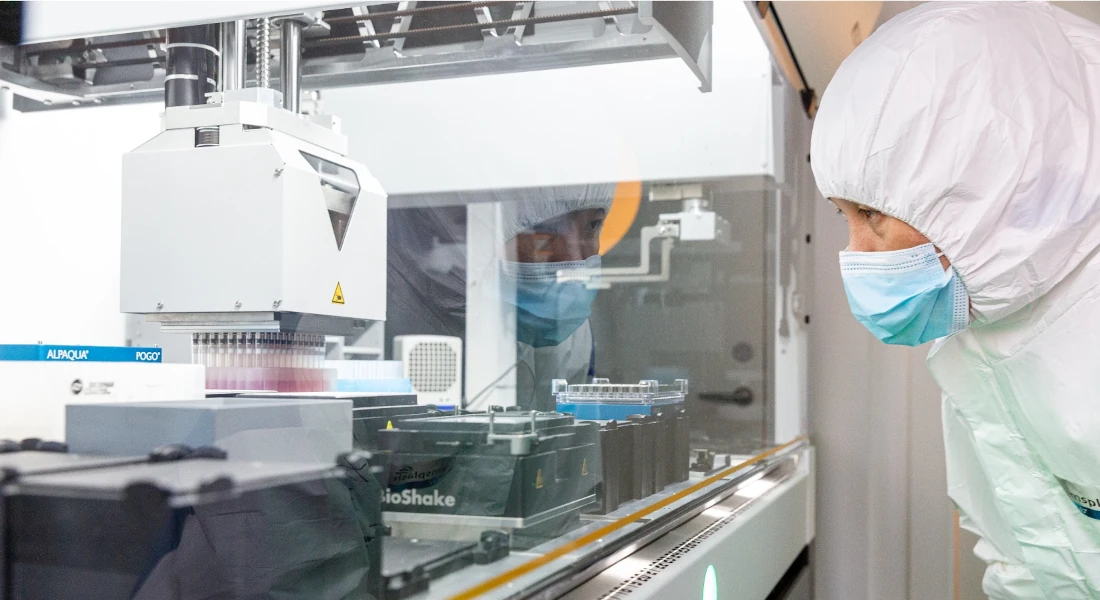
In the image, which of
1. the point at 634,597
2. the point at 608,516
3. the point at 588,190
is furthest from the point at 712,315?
the point at 634,597

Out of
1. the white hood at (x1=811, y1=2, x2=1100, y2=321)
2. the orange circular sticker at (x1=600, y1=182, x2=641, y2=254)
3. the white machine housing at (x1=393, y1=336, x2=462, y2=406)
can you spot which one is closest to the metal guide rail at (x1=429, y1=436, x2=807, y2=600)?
the white machine housing at (x1=393, y1=336, x2=462, y2=406)

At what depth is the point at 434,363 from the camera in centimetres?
112

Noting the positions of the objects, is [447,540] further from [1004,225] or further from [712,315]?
[712,315]

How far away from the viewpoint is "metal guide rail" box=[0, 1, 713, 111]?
1.05 m

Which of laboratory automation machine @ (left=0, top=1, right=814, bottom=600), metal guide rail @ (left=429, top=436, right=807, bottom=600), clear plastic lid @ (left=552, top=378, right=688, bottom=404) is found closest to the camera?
laboratory automation machine @ (left=0, top=1, right=814, bottom=600)

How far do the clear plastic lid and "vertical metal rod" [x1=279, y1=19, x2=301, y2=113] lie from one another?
49cm

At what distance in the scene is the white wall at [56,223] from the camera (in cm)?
105

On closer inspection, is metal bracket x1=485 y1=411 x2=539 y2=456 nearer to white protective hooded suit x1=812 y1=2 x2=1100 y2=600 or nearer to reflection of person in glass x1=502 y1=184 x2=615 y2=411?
reflection of person in glass x1=502 y1=184 x2=615 y2=411

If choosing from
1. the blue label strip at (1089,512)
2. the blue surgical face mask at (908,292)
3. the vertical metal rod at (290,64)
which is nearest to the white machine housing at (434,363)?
the vertical metal rod at (290,64)

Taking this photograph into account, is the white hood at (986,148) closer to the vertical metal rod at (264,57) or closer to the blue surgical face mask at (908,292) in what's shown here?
the blue surgical face mask at (908,292)

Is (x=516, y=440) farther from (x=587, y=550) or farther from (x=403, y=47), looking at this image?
(x=403, y=47)

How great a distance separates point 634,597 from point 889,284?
0.68 meters

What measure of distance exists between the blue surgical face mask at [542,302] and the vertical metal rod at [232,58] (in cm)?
47

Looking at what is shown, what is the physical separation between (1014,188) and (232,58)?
107 centimetres
